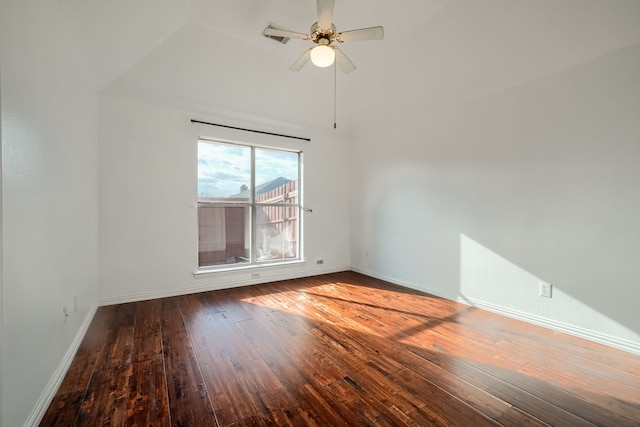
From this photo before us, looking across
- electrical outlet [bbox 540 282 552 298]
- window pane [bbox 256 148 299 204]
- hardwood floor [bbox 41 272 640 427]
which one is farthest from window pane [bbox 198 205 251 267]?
electrical outlet [bbox 540 282 552 298]

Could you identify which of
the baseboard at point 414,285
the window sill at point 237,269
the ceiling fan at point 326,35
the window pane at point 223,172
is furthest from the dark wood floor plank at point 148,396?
the baseboard at point 414,285

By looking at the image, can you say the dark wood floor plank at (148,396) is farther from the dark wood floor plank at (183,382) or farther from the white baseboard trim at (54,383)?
the white baseboard trim at (54,383)

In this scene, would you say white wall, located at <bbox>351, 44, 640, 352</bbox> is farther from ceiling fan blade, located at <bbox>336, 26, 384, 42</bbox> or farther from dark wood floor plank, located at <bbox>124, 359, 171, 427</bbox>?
dark wood floor plank, located at <bbox>124, 359, 171, 427</bbox>

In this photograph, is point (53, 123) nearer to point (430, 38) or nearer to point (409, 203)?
point (430, 38)

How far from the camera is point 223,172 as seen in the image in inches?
161

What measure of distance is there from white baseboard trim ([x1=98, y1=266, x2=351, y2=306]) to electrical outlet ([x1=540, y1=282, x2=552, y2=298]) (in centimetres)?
300

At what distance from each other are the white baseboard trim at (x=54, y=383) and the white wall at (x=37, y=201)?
0.01m

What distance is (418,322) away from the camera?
2.83 meters

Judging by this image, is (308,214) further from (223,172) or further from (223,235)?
(223,172)

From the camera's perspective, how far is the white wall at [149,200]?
325cm

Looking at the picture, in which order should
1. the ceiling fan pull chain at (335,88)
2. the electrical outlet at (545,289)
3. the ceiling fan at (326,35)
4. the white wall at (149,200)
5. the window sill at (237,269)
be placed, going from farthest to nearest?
the window sill at (237,269), the ceiling fan pull chain at (335,88), the white wall at (149,200), the electrical outlet at (545,289), the ceiling fan at (326,35)

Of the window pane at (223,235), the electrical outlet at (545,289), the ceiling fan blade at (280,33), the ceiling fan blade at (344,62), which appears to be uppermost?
the ceiling fan blade at (280,33)

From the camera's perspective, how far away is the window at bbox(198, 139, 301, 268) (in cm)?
398

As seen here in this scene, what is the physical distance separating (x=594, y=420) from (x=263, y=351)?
2.10m
